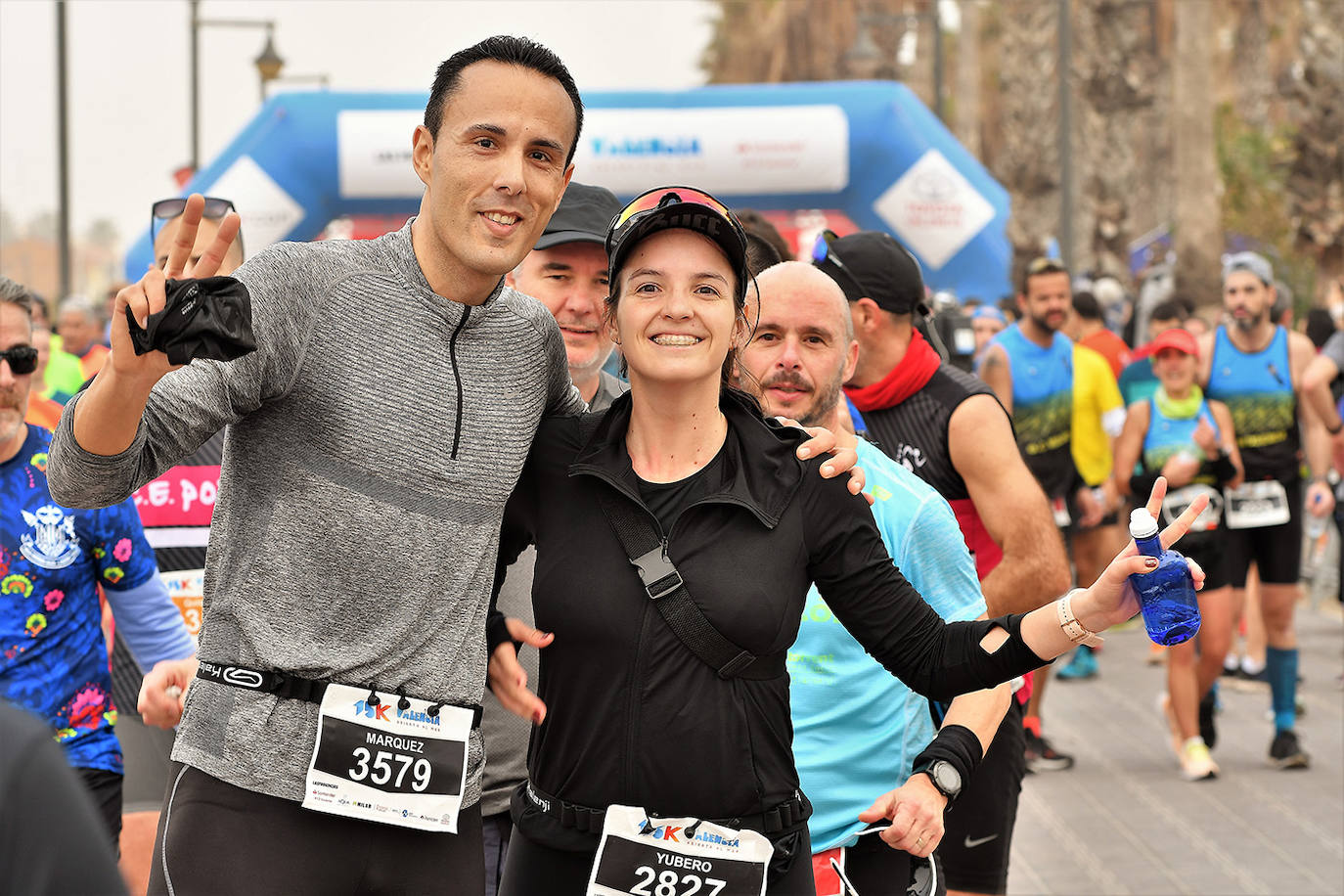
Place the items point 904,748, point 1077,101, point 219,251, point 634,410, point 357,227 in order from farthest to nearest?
point 1077,101 → point 357,227 → point 904,748 → point 634,410 → point 219,251

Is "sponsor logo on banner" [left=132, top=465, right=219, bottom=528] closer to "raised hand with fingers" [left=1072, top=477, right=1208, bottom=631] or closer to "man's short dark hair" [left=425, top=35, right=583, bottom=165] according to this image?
"man's short dark hair" [left=425, top=35, right=583, bottom=165]

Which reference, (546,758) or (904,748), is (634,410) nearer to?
(546,758)

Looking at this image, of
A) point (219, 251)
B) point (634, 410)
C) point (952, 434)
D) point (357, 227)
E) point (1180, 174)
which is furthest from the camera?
point (357, 227)

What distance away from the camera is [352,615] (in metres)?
2.57

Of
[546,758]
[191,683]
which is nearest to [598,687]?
[546,758]

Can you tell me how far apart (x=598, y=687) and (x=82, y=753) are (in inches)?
71.5

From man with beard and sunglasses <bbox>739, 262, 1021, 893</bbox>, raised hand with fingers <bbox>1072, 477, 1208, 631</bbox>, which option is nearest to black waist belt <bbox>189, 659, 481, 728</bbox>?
man with beard and sunglasses <bbox>739, 262, 1021, 893</bbox>

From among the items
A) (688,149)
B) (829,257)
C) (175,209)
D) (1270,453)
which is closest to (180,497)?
(175,209)


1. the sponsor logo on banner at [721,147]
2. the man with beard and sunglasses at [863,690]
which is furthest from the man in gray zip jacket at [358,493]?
the sponsor logo on banner at [721,147]

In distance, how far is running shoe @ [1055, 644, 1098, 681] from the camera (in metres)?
10.6

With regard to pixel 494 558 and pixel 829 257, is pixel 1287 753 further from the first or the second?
pixel 494 558

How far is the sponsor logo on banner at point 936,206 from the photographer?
17.3 metres

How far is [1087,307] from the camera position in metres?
11.2

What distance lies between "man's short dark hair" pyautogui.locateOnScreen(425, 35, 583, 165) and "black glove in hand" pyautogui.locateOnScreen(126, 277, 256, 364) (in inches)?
27.7
